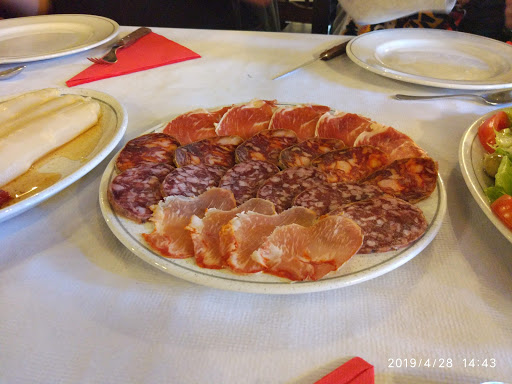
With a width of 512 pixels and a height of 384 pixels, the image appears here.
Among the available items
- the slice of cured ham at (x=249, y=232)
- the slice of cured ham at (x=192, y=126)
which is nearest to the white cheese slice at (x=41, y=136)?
the slice of cured ham at (x=192, y=126)

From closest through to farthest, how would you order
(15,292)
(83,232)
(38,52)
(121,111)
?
(15,292)
(83,232)
(121,111)
(38,52)

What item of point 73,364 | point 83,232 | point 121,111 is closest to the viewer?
point 73,364

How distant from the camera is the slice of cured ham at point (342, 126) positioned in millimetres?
1070

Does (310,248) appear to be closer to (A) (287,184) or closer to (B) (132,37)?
(A) (287,184)

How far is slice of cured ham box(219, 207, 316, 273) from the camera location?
711 mm

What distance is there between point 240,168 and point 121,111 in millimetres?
515

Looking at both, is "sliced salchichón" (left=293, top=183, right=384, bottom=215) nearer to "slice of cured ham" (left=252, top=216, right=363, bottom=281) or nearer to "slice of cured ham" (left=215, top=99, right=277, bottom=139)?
"slice of cured ham" (left=252, top=216, right=363, bottom=281)

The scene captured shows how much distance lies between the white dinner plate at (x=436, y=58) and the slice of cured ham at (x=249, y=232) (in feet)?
2.97

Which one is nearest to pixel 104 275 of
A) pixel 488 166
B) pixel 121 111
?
pixel 121 111

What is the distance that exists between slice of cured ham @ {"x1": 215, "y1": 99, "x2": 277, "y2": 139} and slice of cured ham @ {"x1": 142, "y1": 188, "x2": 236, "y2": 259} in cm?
32

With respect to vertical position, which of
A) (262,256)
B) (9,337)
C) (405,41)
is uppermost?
(405,41)

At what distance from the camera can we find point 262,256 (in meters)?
0.70

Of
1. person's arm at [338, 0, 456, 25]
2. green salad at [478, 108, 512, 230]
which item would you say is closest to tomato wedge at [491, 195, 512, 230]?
green salad at [478, 108, 512, 230]

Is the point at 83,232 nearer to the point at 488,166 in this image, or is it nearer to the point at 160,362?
the point at 160,362
